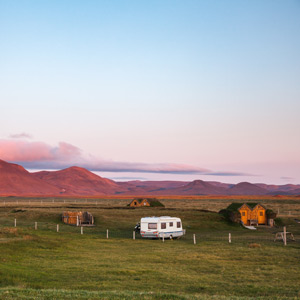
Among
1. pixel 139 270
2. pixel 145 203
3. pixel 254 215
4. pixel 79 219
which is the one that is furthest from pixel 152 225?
pixel 145 203

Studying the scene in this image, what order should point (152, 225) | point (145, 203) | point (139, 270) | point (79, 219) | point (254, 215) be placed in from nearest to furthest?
point (139, 270) < point (152, 225) < point (79, 219) < point (254, 215) < point (145, 203)

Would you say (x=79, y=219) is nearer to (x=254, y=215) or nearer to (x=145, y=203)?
(x=145, y=203)

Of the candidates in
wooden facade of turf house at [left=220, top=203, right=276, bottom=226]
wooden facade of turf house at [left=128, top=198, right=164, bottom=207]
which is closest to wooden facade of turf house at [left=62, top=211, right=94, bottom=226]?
wooden facade of turf house at [left=220, top=203, right=276, bottom=226]

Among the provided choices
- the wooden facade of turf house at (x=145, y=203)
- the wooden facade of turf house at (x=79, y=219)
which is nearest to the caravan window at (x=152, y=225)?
the wooden facade of turf house at (x=79, y=219)

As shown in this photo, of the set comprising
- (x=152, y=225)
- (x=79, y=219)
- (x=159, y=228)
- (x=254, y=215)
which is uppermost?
→ (x=152, y=225)

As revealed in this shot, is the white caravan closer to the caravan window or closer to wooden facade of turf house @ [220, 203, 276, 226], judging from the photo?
the caravan window

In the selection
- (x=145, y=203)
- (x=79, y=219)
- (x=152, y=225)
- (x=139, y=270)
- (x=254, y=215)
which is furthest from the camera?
(x=145, y=203)

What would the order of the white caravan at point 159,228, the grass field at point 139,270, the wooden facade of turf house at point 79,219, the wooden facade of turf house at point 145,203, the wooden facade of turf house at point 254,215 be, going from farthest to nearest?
the wooden facade of turf house at point 145,203 → the wooden facade of turf house at point 254,215 → the wooden facade of turf house at point 79,219 → the white caravan at point 159,228 → the grass field at point 139,270

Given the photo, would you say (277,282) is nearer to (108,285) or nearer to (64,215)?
(108,285)

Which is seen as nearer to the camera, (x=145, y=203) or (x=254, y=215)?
(x=254, y=215)

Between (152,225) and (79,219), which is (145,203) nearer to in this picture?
(79,219)

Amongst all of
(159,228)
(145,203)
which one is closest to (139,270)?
(159,228)

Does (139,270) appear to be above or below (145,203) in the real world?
above

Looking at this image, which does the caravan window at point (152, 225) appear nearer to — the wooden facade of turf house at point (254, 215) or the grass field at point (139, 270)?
the grass field at point (139, 270)
